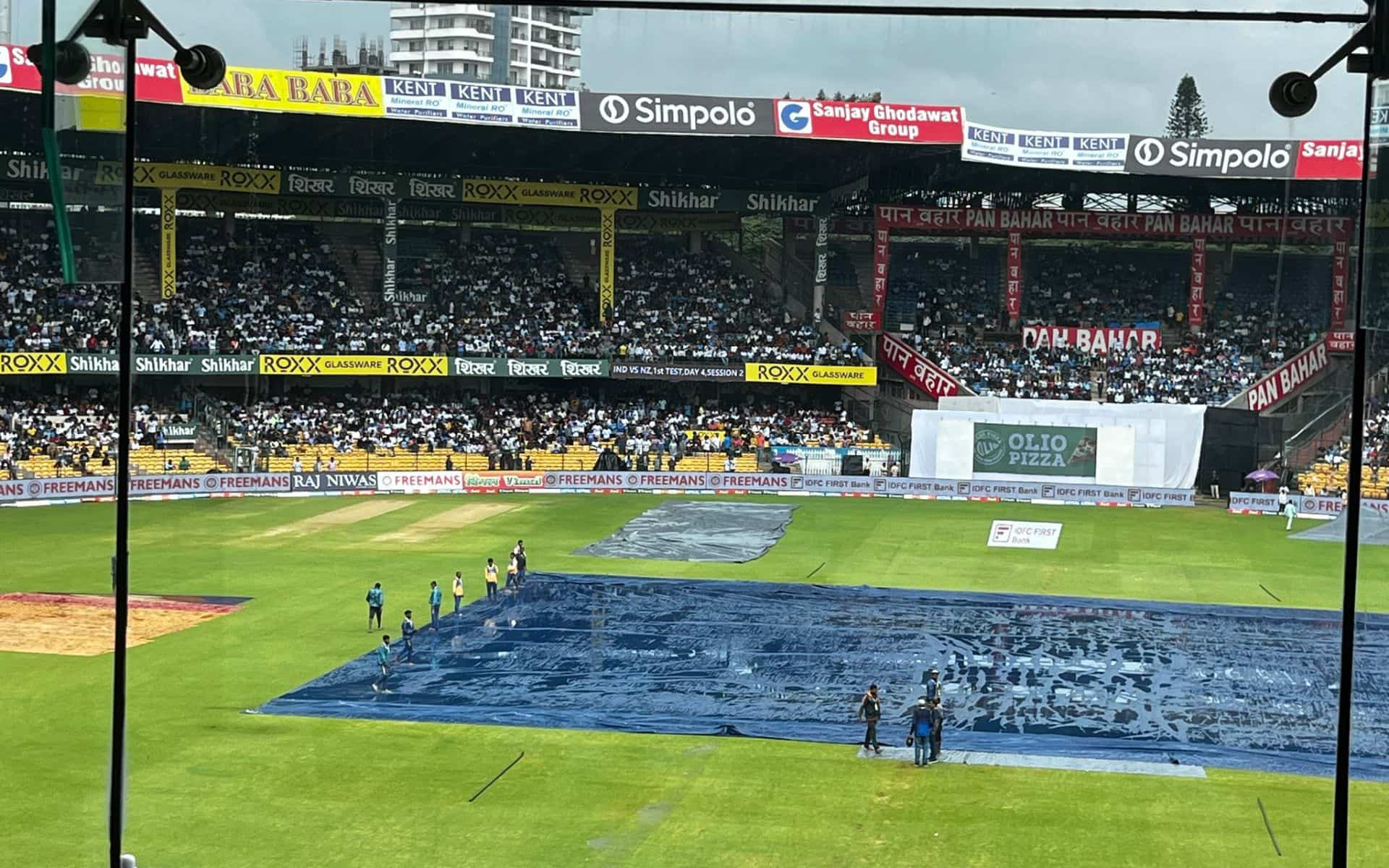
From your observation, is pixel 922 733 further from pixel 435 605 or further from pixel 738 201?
pixel 738 201

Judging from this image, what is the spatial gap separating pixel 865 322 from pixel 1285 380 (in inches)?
659

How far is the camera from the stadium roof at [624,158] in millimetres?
55469

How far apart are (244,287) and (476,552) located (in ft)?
82.9

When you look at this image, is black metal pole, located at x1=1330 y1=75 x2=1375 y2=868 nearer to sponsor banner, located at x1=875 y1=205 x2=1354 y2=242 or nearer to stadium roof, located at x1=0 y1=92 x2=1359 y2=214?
stadium roof, located at x1=0 y1=92 x2=1359 y2=214

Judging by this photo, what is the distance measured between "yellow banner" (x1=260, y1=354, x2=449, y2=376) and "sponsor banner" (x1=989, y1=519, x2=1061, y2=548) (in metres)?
23.3

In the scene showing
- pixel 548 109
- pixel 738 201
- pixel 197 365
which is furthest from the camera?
pixel 738 201

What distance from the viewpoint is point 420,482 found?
174 feet

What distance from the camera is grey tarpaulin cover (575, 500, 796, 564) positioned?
132 feet

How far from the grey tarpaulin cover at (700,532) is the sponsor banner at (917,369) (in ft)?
41.7

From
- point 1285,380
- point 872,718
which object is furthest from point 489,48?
point 872,718

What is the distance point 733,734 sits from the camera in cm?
2302

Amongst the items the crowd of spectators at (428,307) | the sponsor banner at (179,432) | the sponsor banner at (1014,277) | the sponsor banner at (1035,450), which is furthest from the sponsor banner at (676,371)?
the sponsor banner at (179,432)

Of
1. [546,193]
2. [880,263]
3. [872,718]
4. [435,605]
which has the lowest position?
[872,718]

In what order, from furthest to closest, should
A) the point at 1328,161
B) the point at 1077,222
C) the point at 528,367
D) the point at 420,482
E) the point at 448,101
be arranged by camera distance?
1. the point at 1077,222
2. the point at 528,367
3. the point at 448,101
4. the point at 420,482
5. the point at 1328,161
